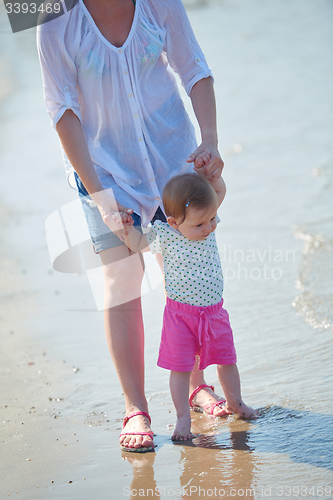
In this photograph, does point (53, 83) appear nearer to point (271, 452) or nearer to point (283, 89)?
point (271, 452)

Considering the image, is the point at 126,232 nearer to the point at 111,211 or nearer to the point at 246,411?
the point at 111,211

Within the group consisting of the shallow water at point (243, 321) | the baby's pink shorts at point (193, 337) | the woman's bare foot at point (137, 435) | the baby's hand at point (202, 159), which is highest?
the baby's hand at point (202, 159)

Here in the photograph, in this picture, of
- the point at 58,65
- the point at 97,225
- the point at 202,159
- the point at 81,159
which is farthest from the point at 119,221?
the point at 58,65

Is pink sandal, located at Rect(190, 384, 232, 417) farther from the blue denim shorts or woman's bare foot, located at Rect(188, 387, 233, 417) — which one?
the blue denim shorts

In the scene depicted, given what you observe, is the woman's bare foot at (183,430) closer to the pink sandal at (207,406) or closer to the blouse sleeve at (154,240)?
the pink sandal at (207,406)

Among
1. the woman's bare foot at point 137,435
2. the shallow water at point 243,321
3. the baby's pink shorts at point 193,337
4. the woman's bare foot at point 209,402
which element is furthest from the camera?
the woman's bare foot at point 209,402

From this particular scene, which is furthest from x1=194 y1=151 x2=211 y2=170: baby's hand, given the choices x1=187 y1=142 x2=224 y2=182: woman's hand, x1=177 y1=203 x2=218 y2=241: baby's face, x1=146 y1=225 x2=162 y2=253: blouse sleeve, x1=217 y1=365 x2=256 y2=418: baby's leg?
x1=217 y1=365 x2=256 y2=418: baby's leg

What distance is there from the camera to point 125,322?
245 cm

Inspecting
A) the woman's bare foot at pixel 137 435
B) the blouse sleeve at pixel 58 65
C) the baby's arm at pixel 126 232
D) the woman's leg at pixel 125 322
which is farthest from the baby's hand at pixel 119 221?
the woman's bare foot at pixel 137 435

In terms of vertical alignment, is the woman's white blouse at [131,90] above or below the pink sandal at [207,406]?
above

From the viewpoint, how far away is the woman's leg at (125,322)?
2418 millimetres

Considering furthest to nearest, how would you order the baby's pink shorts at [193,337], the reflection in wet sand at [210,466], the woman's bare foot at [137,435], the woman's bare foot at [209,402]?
the woman's bare foot at [209,402]
the baby's pink shorts at [193,337]
the woman's bare foot at [137,435]
the reflection in wet sand at [210,466]

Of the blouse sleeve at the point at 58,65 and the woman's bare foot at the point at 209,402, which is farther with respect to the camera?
the woman's bare foot at the point at 209,402

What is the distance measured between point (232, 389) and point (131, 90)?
1235 mm
